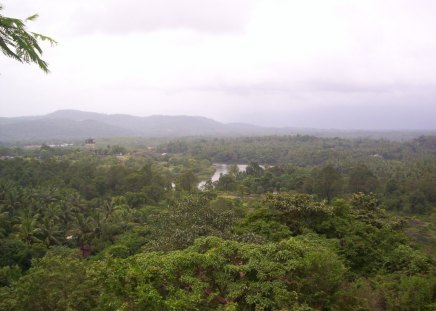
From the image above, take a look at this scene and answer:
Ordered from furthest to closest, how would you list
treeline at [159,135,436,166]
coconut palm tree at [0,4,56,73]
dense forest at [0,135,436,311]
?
treeline at [159,135,436,166] → dense forest at [0,135,436,311] → coconut palm tree at [0,4,56,73]

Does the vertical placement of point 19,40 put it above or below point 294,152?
above

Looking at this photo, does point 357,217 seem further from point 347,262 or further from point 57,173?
point 57,173

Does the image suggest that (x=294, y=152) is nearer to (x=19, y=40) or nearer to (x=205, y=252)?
(x=205, y=252)

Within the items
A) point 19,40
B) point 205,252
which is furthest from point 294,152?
point 19,40

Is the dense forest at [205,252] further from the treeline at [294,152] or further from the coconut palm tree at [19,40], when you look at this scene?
the treeline at [294,152]

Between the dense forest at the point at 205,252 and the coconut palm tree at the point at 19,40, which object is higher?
the coconut palm tree at the point at 19,40

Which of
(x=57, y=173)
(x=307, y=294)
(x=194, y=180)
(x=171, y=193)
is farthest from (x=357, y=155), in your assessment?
(x=307, y=294)

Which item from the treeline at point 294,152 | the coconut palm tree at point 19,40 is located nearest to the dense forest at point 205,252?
the coconut palm tree at point 19,40

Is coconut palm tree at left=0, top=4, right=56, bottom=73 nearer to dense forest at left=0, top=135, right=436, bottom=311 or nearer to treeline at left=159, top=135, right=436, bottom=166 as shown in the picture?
dense forest at left=0, top=135, right=436, bottom=311

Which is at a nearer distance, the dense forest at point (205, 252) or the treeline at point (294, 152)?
the dense forest at point (205, 252)

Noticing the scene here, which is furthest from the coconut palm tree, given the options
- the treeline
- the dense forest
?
the treeline

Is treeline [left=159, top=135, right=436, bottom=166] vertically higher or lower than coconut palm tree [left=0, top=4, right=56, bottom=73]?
lower

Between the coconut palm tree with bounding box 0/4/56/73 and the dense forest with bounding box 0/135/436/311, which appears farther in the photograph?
the dense forest with bounding box 0/135/436/311
